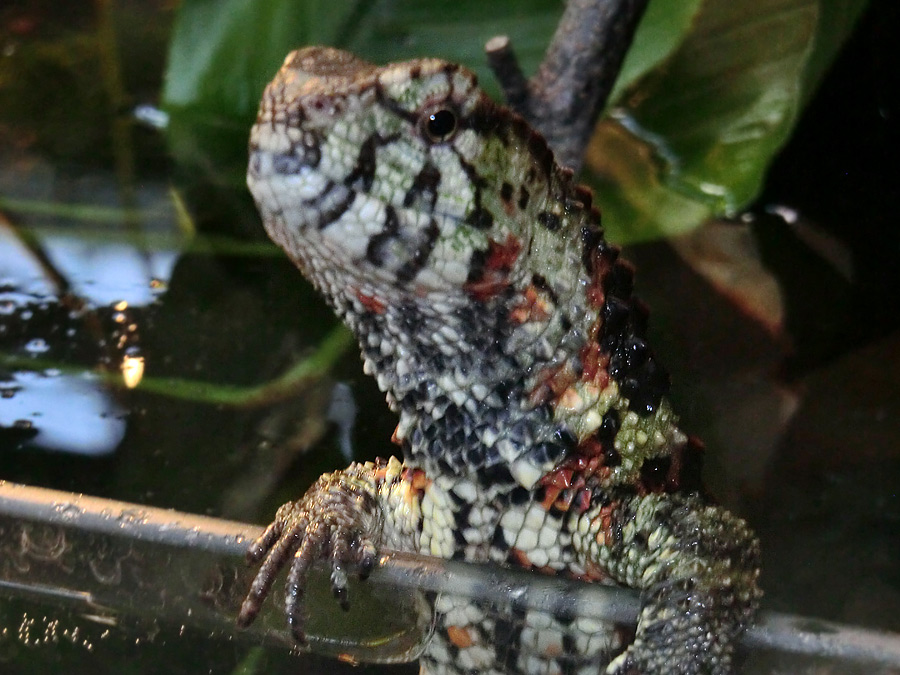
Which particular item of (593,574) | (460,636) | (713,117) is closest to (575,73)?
(713,117)

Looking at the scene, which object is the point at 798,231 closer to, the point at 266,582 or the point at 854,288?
the point at 854,288

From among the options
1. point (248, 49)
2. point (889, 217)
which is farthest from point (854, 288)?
point (248, 49)

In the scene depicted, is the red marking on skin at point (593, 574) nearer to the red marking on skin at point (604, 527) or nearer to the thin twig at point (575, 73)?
the red marking on skin at point (604, 527)

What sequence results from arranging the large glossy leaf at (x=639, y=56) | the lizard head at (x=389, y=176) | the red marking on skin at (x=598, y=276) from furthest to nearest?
the large glossy leaf at (x=639, y=56) < the red marking on skin at (x=598, y=276) < the lizard head at (x=389, y=176)

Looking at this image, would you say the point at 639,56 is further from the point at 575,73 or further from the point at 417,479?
the point at 417,479

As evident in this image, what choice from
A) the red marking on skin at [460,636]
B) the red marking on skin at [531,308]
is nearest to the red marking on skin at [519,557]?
the red marking on skin at [460,636]

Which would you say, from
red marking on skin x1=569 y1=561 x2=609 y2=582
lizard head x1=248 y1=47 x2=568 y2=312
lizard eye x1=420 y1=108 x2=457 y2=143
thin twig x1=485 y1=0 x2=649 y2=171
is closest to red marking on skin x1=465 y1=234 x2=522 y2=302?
lizard head x1=248 y1=47 x2=568 y2=312

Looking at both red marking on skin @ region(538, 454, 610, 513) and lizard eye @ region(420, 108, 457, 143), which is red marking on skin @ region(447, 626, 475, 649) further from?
lizard eye @ region(420, 108, 457, 143)
